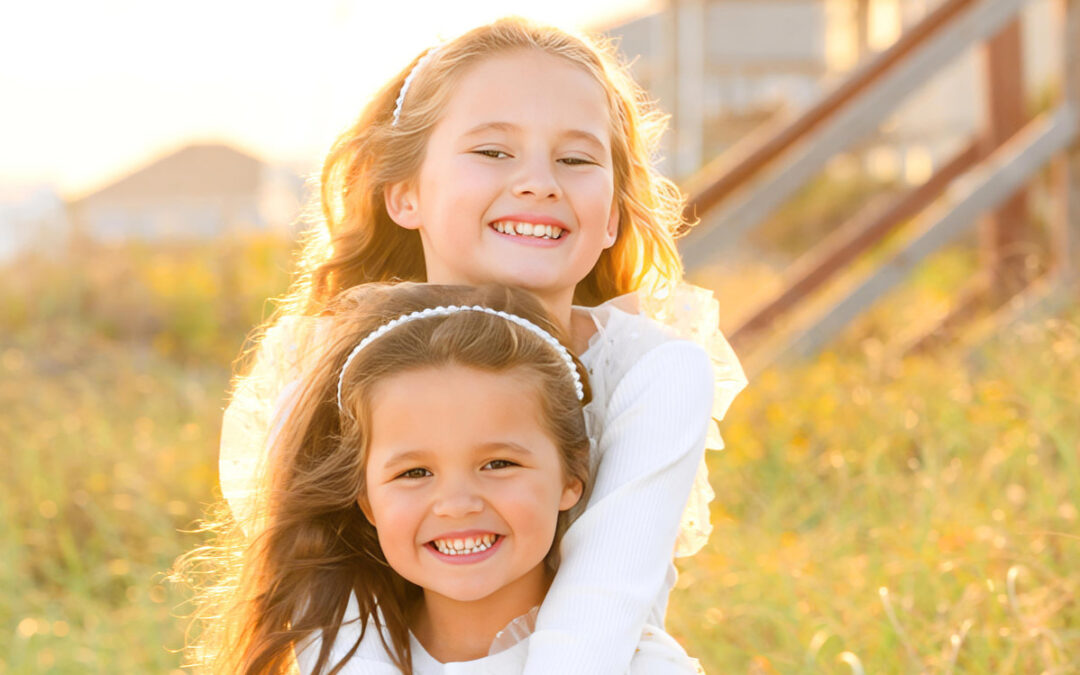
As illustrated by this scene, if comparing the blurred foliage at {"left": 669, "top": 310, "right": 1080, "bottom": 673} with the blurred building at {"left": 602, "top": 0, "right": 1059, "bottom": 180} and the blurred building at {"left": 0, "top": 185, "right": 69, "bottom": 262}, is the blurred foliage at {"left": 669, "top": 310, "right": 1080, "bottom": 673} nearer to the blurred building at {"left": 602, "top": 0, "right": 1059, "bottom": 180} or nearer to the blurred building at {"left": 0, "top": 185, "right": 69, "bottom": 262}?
the blurred building at {"left": 602, "top": 0, "right": 1059, "bottom": 180}

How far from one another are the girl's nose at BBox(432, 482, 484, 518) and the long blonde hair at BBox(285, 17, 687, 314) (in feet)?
2.07

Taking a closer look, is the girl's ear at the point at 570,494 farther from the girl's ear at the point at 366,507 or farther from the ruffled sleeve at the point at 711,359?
the ruffled sleeve at the point at 711,359

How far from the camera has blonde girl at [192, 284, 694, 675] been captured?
1.85m

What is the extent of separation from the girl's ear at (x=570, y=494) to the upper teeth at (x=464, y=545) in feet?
0.49

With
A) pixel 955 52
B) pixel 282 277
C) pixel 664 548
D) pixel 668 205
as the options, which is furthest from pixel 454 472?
pixel 282 277

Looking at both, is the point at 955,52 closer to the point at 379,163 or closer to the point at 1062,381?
the point at 1062,381

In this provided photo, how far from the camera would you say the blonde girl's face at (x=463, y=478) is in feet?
6.02

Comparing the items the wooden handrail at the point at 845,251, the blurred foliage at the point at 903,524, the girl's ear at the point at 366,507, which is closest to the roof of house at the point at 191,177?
the wooden handrail at the point at 845,251

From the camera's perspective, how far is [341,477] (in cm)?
200

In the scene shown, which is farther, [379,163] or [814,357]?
[814,357]

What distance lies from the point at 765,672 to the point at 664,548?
864 mm

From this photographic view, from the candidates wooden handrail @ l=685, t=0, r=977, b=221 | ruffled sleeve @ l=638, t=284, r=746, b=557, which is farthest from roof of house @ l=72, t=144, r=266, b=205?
ruffled sleeve @ l=638, t=284, r=746, b=557

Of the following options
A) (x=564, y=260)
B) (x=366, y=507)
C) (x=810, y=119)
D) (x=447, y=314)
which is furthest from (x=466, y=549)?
(x=810, y=119)

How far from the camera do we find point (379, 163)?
2.37 metres
